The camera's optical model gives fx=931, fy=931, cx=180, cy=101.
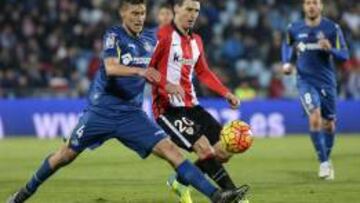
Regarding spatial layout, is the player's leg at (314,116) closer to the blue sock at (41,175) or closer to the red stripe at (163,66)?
the red stripe at (163,66)

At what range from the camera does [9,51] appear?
24953 millimetres

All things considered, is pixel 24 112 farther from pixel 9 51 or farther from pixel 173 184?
pixel 173 184

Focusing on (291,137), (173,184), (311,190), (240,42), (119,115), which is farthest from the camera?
(240,42)

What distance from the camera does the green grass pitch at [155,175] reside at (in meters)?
10.5

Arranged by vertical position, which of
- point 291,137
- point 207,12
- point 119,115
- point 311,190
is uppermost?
point 119,115

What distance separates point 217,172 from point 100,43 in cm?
1559

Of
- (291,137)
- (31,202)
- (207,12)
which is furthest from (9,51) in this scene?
(31,202)

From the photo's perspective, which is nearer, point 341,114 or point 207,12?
point 341,114

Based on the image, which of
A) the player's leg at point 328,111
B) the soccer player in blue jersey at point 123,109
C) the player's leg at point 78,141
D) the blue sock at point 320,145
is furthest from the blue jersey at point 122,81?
the player's leg at point 328,111

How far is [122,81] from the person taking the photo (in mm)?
8977

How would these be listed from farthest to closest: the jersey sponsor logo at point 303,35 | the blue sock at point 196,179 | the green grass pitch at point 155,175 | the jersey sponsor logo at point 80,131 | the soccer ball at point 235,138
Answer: the jersey sponsor logo at point 303,35, the green grass pitch at point 155,175, the soccer ball at point 235,138, the jersey sponsor logo at point 80,131, the blue sock at point 196,179

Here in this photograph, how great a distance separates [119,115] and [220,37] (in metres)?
17.6

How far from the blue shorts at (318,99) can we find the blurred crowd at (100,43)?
33.4 feet

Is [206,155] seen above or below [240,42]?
above
